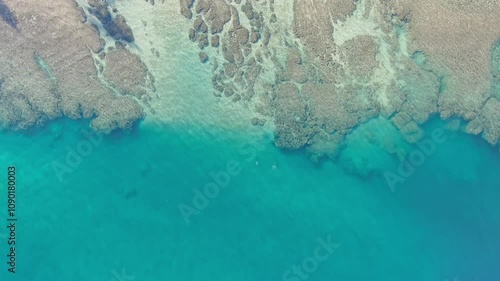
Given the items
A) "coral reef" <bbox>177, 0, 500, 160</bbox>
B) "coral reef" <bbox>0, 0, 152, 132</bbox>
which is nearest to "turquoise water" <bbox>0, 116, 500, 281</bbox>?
"coral reef" <bbox>0, 0, 152, 132</bbox>

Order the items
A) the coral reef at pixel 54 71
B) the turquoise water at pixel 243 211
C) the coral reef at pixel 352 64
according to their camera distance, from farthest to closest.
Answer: the coral reef at pixel 352 64
the coral reef at pixel 54 71
the turquoise water at pixel 243 211

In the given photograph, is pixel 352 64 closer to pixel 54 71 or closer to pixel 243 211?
pixel 243 211

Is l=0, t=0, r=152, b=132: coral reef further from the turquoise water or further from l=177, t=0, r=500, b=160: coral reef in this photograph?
l=177, t=0, r=500, b=160: coral reef

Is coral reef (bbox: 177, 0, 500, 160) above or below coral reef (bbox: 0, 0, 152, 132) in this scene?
above

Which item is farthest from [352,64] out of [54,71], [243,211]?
[54,71]

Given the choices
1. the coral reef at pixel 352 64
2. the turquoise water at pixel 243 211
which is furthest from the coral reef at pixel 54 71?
the coral reef at pixel 352 64

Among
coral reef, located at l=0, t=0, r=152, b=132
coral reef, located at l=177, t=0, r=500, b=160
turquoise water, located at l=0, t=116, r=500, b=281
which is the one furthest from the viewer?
coral reef, located at l=177, t=0, r=500, b=160

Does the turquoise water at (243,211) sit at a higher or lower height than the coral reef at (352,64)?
lower

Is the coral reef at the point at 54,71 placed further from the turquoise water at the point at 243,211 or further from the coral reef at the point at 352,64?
the coral reef at the point at 352,64
